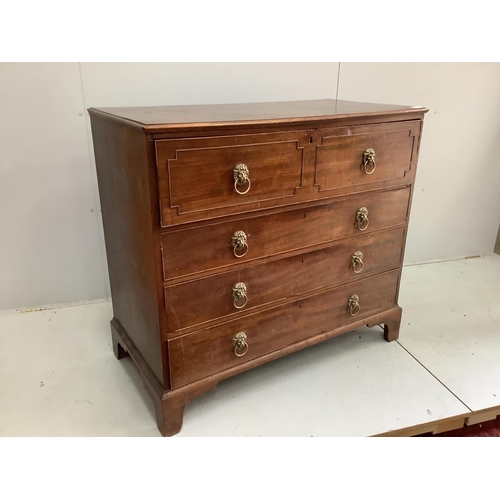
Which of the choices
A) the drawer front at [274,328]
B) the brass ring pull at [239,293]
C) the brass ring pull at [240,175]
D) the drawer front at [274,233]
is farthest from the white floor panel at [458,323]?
the brass ring pull at [240,175]

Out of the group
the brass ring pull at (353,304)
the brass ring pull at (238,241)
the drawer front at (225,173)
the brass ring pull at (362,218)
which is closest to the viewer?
the drawer front at (225,173)

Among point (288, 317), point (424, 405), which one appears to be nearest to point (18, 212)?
point (288, 317)

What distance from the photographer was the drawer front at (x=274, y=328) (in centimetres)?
141

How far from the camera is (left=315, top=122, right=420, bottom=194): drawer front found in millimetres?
1443

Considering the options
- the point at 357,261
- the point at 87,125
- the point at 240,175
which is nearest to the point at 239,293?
the point at 240,175

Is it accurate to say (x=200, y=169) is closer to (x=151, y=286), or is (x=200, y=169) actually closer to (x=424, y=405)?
(x=151, y=286)

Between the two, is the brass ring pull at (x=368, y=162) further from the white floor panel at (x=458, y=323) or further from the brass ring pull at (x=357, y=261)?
the white floor panel at (x=458, y=323)

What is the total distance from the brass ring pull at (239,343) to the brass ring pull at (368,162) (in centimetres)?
68

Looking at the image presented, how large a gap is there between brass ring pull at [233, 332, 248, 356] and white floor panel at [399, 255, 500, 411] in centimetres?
76

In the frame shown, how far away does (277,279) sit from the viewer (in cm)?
151

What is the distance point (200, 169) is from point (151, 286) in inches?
14.5

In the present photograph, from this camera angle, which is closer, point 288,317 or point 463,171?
point 288,317

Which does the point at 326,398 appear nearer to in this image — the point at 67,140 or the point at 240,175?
the point at 240,175
